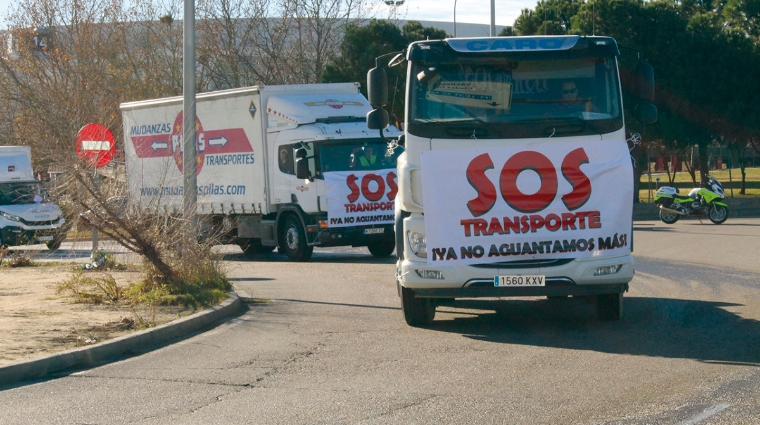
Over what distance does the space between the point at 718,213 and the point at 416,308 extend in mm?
19019

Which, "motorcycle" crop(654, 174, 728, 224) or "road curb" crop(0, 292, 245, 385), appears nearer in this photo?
"road curb" crop(0, 292, 245, 385)

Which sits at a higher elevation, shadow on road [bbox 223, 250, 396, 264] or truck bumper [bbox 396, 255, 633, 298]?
truck bumper [bbox 396, 255, 633, 298]

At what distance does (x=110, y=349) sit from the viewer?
8.59 metres

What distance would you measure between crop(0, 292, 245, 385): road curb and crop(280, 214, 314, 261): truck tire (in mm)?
7732

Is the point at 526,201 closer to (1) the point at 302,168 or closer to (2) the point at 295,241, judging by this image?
(1) the point at 302,168

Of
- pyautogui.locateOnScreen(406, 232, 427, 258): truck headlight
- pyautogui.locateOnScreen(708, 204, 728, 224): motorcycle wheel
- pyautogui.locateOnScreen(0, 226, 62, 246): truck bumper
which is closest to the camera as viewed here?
pyautogui.locateOnScreen(406, 232, 427, 258): truck headlight

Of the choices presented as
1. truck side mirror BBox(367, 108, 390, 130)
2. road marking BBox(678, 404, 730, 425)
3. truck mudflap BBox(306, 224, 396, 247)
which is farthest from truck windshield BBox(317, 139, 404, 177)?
road marking BBox(678, 404, 730, 425)

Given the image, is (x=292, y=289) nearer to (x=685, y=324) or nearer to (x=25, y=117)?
(x=685, y=324)

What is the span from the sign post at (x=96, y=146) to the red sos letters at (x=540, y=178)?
201 inches

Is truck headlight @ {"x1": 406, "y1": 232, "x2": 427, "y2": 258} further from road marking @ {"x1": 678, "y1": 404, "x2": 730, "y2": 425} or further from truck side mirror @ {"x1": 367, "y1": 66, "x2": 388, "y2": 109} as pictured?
road marking @ {"x1": 678, "y1": 404, "x2": 730, "y2": 425}

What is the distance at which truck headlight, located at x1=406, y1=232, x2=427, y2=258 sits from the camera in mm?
9211

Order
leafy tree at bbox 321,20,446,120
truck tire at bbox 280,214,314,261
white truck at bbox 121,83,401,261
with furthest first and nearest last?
leafy tree at bbox 321,20,446,120, truck tire at bbox 280,214,314,261, white truck at bbox 121,83,401,261

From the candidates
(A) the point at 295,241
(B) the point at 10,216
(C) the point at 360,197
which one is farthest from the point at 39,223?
Answer: (C) the point at 360,197

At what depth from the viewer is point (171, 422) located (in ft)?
19.7
